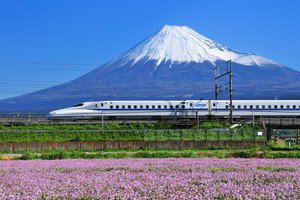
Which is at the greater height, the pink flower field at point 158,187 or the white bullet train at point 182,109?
the white bullet train at point 182,109

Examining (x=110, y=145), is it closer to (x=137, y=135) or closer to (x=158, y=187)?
(x=137, y=135)

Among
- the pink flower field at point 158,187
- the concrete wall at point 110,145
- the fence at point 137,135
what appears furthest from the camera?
the fence at point 137,135

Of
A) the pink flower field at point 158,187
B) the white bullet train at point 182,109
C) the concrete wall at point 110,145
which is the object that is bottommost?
the concrete wall at point 110,145

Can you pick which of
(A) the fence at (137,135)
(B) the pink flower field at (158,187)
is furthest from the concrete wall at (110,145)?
(B) the pink flower field at (158,187)

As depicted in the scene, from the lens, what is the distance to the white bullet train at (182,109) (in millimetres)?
68500

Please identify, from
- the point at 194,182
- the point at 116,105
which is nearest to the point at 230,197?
the point at 194,182

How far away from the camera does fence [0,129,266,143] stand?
43.7m

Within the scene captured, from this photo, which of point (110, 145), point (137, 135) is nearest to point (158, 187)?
point (110, 145)

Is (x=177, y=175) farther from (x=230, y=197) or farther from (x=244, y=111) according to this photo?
(x=244, y=111)

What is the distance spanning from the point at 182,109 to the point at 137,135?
2428 centimetres

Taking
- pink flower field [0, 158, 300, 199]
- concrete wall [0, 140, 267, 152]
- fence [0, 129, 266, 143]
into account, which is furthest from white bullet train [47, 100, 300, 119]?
pink flower field [0, 158, 300, 199]

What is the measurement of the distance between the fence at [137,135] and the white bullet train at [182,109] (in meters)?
20.0

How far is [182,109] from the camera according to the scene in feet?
230

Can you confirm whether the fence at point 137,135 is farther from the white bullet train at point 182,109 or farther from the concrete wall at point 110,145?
the white bullet train at point 182,109
